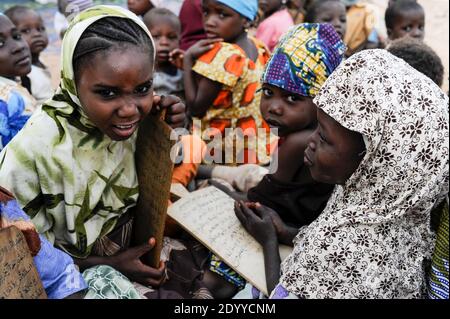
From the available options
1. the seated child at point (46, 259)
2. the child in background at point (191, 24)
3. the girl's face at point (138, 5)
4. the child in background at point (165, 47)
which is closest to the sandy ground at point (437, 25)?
Answer: the child in background at point (191, 24)

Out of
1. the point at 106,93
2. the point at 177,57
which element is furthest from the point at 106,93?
the point at 177,57

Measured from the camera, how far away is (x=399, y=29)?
182 inches

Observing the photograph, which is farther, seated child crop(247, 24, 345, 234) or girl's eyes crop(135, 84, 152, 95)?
seated child crop(247, 24, 345, 234)

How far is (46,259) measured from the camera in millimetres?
1406

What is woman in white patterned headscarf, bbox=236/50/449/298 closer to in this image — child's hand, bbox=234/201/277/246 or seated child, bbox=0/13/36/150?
child's hand, bbox=234/201/277/246

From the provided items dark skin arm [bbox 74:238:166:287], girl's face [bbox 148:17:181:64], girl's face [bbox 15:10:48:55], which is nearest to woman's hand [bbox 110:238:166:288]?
dark skin arm [bbox 74:238:166:287]

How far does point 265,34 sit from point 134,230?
3.41 metres

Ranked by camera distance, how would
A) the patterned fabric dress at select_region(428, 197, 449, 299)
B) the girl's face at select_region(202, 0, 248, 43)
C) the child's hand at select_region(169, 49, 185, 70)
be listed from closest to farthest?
the patterned fabric dress at select_region(428, 197, 449, 299) < the girl's face at select_region(202, 0, 248, 43) < the child's hand at select_region(169, 49, 185, 70)

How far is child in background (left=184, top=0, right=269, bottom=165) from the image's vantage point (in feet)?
10.8

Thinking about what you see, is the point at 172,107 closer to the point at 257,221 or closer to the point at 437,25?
the point at 257,221

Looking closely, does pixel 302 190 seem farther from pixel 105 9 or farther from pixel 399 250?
pixel 105 9

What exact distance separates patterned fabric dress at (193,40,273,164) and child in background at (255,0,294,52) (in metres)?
1.54

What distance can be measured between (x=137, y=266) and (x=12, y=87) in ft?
3.66

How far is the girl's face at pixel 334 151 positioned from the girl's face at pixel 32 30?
126 inches
